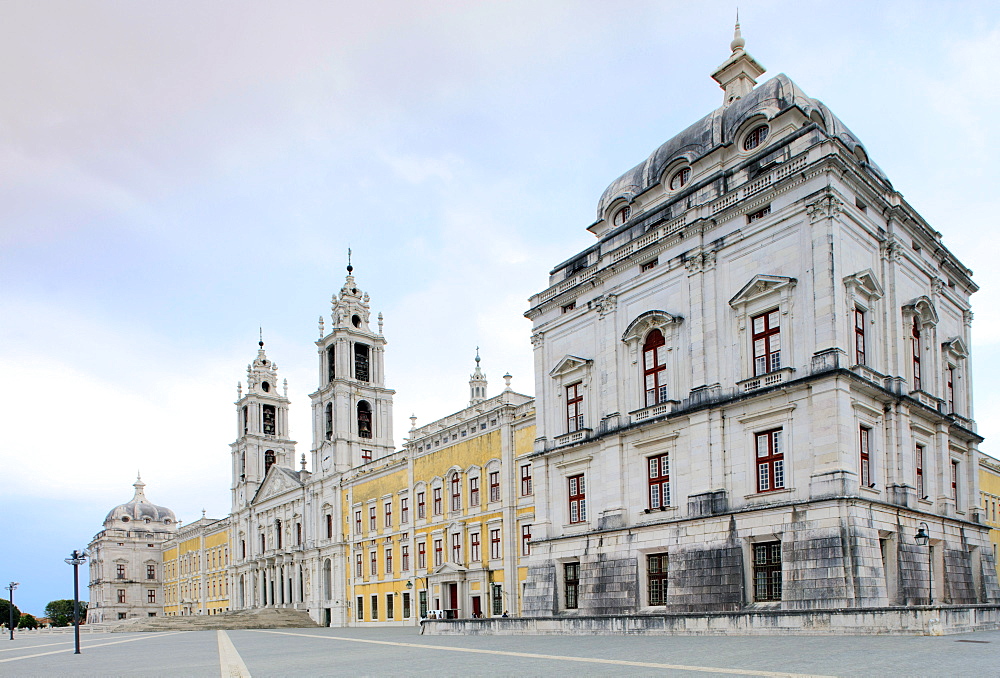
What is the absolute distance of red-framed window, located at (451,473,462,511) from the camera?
46.2 metres

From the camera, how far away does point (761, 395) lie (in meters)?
25.7

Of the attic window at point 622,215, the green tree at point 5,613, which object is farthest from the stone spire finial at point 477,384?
the green tree at point 5,613

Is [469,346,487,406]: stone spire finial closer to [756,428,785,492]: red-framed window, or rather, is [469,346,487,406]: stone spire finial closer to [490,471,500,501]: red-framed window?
[490,471,500,501]: red-framed window

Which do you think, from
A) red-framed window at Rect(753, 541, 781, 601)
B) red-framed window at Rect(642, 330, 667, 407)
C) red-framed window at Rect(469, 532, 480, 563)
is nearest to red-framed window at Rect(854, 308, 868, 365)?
red-framed window at Rect(753, 541, 781, 601)

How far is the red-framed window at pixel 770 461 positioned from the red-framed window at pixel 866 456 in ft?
7.11

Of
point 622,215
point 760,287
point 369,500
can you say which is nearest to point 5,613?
point 369,500

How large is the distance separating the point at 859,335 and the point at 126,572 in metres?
107

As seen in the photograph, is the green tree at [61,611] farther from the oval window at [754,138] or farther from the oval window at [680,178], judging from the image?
the oval window at [754,138]

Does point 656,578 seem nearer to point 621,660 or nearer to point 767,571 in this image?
point 767,571

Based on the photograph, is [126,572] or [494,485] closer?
[494,485]

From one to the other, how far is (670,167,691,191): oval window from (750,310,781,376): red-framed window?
27.5 ft

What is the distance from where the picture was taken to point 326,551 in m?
61.0

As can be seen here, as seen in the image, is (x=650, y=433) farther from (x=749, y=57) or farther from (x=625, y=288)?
(x=749, y=57)

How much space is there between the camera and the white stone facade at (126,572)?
108 metres
